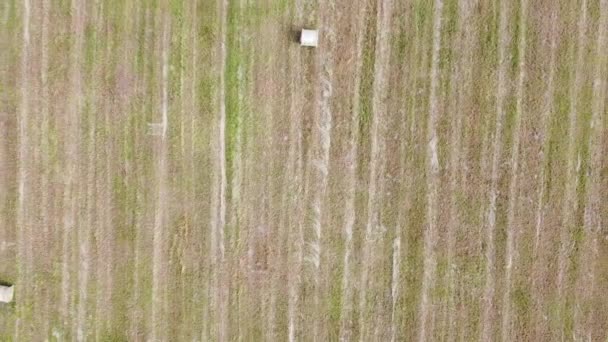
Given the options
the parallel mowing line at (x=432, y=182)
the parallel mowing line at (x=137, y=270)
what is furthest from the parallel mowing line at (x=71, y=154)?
the parallel mowing line at (x=432, y=182)

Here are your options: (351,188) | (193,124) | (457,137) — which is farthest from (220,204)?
(457,137)

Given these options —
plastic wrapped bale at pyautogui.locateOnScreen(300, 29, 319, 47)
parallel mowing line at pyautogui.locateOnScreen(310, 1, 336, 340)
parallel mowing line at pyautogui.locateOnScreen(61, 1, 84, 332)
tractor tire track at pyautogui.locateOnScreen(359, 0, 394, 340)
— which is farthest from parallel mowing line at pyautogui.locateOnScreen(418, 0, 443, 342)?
parallel mowing line at pyautogui.locateOnScreen(61, 1, 84, 332)

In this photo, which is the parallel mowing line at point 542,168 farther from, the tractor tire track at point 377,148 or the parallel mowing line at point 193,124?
the parallel mowing line at point 193,124

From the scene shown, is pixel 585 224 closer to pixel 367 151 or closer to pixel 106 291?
pixel 367 151

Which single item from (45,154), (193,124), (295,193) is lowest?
(295,193)

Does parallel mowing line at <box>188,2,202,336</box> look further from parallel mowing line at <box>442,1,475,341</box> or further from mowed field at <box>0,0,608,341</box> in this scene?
parallel mowing line at <box>442,1,475,341</box>

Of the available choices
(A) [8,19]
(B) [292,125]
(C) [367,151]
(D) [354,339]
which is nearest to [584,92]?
(C) [367,151]

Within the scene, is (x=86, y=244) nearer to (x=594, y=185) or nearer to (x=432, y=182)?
(x=432, y=182)
